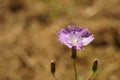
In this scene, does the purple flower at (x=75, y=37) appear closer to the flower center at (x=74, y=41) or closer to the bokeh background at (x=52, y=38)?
the flower center at (x=74, y=41)

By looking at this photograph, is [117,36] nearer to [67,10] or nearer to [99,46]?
[99,46]

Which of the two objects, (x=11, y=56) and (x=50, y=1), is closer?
(x=11, y=56)

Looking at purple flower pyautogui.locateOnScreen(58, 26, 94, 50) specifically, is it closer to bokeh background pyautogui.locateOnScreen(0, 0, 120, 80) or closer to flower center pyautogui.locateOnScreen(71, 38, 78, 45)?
flower center pyautogui.locateOnScreen(71, 38, 78, 45)

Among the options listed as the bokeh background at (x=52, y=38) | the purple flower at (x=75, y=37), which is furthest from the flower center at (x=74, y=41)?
the bokeh background at (x=52, y=38)

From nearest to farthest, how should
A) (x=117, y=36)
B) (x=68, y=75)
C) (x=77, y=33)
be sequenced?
1. (x=77, y=33)
2. (x=68, y=75)
3. (x=117, y=36)

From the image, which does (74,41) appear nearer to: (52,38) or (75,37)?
(75,37)

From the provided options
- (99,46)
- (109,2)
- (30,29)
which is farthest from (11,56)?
(109,2)

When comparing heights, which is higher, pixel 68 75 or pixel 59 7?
pixel 59 7

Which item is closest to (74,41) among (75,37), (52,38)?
(75,37)
